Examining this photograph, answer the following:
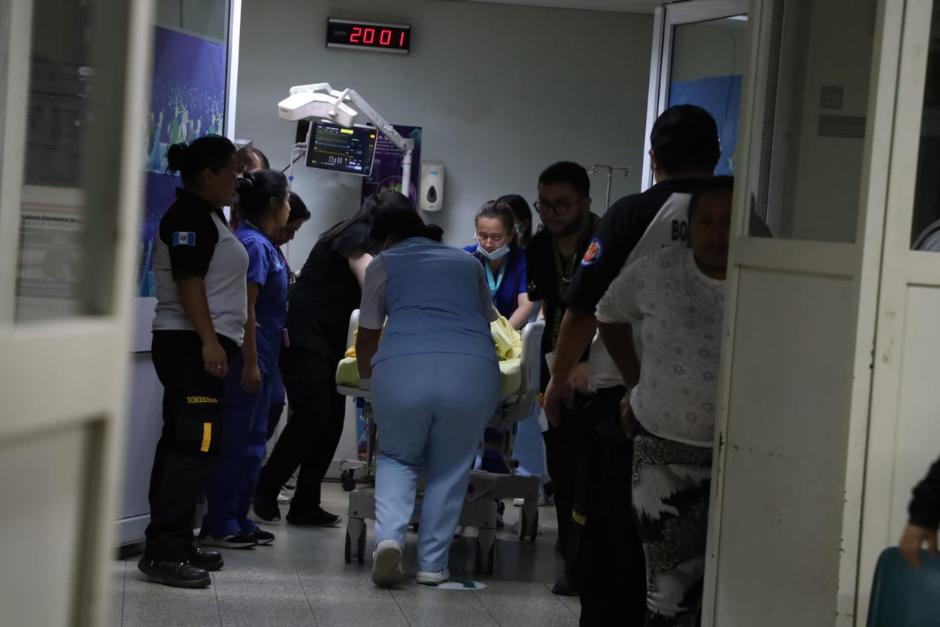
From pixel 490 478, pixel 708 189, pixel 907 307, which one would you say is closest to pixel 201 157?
pixel 490 478

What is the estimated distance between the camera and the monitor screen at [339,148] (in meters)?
7.67

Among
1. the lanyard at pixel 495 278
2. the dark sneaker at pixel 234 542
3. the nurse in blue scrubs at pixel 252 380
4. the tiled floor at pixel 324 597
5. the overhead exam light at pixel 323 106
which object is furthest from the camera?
the overhead exam light at pixel 323 106

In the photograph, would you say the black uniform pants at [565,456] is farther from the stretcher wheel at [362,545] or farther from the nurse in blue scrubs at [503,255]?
the nurse in blue scrubs at [503,255]

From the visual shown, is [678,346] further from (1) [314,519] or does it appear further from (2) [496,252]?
(2) [496,252]

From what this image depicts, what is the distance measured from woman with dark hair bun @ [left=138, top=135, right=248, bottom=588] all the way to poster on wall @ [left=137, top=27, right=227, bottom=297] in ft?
1.42

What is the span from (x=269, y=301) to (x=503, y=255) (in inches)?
64.9

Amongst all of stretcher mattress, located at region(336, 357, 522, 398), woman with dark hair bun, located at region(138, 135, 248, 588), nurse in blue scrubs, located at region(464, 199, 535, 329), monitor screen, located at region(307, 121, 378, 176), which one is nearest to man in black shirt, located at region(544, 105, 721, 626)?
woman with dark hair bun, located at region(138, 135, 248, 588)

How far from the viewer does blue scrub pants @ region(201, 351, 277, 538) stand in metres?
4.93

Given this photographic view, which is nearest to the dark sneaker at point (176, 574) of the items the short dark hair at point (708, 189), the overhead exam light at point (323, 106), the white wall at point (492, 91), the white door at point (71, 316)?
the short dark hair at point (708, 189)

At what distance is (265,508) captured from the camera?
5.80 m

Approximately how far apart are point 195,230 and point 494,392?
1198 millimetres

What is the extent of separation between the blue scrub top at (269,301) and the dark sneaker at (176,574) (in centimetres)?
93

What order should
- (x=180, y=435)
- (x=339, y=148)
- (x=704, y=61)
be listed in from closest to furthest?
(x=180, y=435)
(x=704, y=61)
(x=339, y=148)

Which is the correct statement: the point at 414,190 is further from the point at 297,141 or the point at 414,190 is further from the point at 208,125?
the point at 208,125
